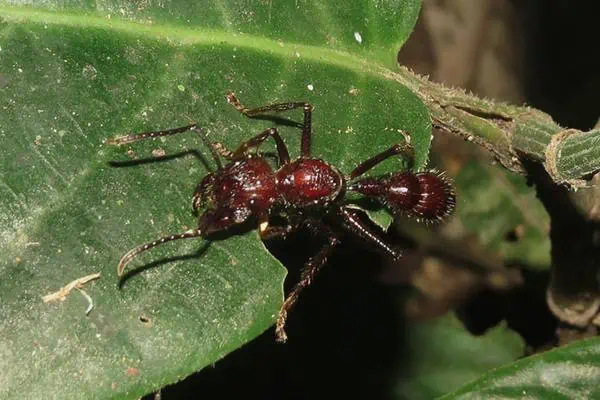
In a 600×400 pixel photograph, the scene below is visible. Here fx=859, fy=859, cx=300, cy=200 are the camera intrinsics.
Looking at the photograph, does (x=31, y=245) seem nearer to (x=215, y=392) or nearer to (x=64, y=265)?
(x=64, y=265)

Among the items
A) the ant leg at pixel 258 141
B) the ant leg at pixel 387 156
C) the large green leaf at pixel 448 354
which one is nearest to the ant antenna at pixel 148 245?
the ant leg at pixel 258 141

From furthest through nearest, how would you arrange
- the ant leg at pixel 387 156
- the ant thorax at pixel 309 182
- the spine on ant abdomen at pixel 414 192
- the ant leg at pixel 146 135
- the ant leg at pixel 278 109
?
the spine on ant abdomen at pixel 414 192, the ant thorax at pixel 309 182, the ant leg at pixel 387 156, the ant leg at pixel 278 109, the ant leg at pixel 146 135

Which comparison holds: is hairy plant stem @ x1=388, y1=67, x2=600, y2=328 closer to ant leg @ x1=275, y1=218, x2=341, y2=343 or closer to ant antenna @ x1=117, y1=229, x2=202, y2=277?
ant leg @ x1=275, y1=218, x2=341, y2=343

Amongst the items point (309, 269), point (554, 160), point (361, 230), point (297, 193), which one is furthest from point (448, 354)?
point (554, 160)

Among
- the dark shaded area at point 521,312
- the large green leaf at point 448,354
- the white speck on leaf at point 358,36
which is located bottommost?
the large green leaf at point 448,354

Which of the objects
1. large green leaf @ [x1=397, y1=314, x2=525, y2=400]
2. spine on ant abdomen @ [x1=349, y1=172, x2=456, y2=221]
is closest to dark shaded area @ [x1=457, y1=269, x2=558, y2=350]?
large green leaf @ [x1=397, y1=314, x2=525, y2=400]

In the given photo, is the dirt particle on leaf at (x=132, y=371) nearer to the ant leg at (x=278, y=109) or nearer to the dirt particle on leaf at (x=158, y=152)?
the dirt particle on leaf at (x=158, y=152)
